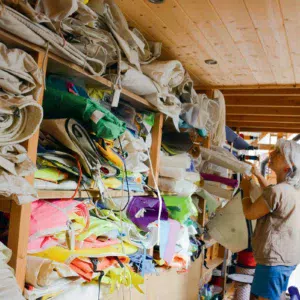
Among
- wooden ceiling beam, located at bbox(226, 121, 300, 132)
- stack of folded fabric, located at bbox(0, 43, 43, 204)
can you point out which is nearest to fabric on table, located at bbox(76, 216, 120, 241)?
stack of folded fabric, located at bbox(0, 43, 43, 204)

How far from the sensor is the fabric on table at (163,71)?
6.42ft

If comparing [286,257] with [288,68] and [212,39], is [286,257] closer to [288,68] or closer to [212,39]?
[288,68]

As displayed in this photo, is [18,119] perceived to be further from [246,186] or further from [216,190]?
[216,190]

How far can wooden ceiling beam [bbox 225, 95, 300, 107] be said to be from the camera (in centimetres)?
333

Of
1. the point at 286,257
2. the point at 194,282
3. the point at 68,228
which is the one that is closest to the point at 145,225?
the point at 68,228

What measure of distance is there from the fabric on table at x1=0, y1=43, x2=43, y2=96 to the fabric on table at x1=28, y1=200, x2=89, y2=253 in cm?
45

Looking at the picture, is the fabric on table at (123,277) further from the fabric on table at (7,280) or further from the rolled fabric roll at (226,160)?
the rolled fabric roll at (226,160)

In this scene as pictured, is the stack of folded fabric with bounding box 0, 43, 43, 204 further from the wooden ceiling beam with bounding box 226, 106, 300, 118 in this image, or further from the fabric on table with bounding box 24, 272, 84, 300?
the wooden ceiling beam with bounding box 226, 106, 300, 118

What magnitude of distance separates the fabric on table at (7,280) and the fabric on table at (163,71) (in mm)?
1173

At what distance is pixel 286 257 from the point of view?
2.37 meters

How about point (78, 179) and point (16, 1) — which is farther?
point (78, 179)

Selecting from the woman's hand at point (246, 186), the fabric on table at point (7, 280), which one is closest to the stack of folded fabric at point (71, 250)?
the fabric on table at point (7, 280)

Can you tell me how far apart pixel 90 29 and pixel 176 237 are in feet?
4.48

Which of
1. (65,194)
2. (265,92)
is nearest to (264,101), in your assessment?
(265,92)
